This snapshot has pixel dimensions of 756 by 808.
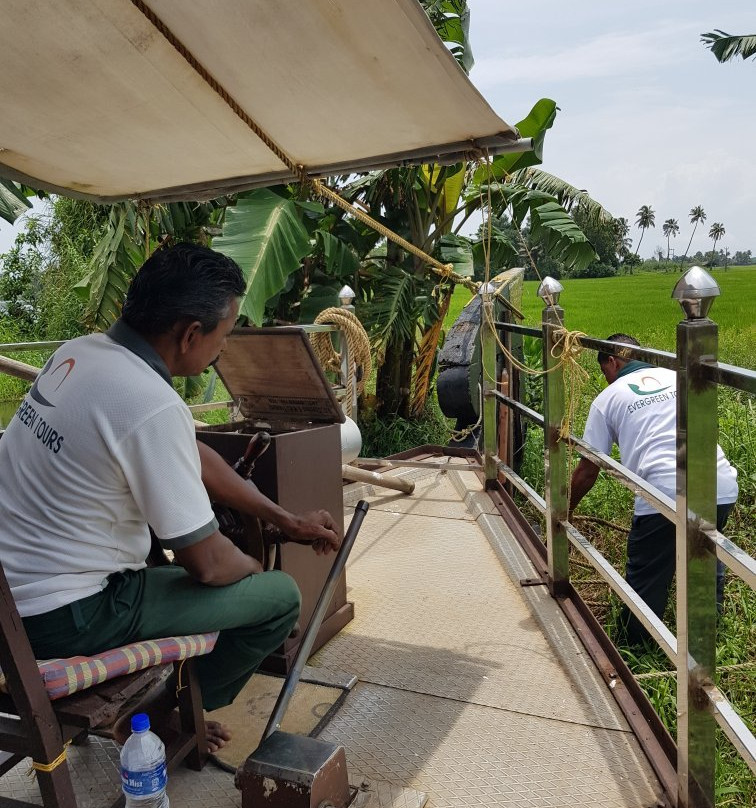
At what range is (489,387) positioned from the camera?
4.26 meters

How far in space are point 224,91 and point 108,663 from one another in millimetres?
1932

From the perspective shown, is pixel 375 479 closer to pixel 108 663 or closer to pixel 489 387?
pixel 489 387

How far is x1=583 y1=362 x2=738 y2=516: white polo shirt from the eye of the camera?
11.0 feet

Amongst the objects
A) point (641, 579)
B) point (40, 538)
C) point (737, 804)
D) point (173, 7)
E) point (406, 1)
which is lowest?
point (737, 804)

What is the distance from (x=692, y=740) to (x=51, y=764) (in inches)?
57.6

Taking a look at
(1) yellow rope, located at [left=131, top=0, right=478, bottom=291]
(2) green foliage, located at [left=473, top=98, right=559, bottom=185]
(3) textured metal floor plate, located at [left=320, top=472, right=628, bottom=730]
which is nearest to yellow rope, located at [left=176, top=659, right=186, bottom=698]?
(3) textured metal floor plate, located at [left=320, top=472, right=628, bottom=730]

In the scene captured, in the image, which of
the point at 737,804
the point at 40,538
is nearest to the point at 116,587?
the point at 40,538

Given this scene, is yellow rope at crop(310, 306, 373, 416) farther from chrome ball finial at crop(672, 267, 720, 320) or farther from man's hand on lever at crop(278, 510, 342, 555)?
chrome ball finial at crop(672, 267, 720, 320)

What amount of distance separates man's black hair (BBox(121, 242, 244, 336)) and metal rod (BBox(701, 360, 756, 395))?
1.17 m

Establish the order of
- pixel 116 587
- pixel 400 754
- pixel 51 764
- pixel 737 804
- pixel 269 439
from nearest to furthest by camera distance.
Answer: pixel 51 764 < pixel 116 587 < pixel 400 754 < pixel 269 439 < pixel 737 804

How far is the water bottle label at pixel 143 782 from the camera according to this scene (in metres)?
1.62

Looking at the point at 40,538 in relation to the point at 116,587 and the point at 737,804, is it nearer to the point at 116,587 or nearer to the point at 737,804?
the point at 116,587

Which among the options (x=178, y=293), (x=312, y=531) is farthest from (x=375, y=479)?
(x=178, y=293)

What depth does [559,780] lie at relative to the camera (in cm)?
192
